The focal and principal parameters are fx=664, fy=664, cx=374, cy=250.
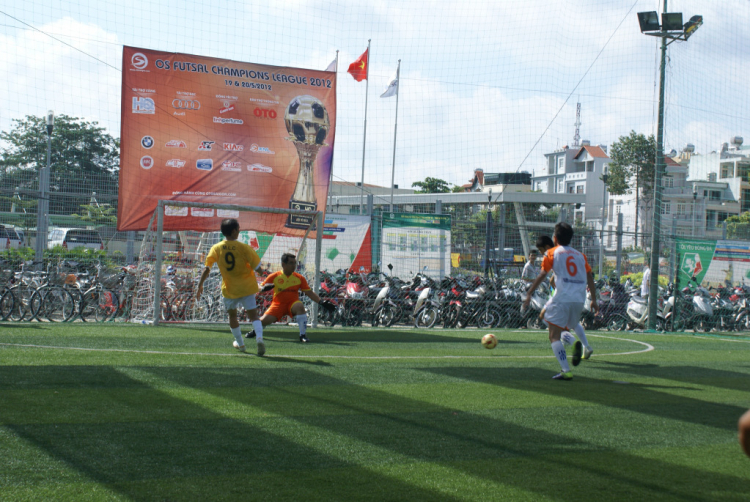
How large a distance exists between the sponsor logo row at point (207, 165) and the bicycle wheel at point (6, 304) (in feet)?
13.9

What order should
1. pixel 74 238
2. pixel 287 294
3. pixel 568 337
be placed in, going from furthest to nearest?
pixel 74 238 → pixel 287 294 → pixel 568 337

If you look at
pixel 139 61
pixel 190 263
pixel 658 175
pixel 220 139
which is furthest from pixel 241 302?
pixel 658 175

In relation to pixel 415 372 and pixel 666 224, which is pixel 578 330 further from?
pixel 666 224

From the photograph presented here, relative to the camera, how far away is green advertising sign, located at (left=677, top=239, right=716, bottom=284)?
56.1 ft

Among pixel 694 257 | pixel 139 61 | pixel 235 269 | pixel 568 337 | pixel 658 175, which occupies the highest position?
pixel 139 61

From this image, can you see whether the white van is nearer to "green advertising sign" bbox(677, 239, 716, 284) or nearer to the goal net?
the goal net

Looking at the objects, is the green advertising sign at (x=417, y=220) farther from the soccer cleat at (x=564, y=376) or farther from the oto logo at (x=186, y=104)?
the soccer cleat at (x=564, y=376)

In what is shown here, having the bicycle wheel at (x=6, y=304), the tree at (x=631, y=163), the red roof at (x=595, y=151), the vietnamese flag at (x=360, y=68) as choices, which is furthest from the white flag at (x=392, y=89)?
the red roof at (x=595, y=151)

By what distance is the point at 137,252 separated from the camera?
653 inches

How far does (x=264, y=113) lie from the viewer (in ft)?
54.3

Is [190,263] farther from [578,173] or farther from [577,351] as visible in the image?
[578,173]

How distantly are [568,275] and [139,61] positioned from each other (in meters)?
11.7

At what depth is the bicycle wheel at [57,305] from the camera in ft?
42.8

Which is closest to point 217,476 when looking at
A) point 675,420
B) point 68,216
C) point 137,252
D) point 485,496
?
point 485,496
